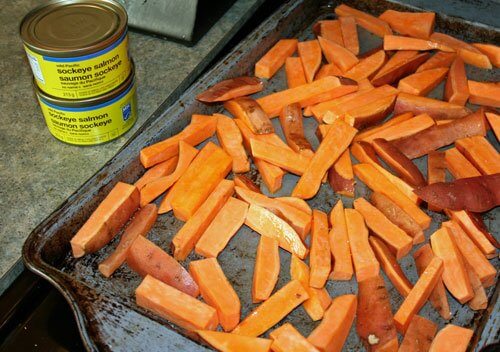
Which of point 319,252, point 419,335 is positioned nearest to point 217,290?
point 319,252

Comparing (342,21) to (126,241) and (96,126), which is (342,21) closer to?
(96,126)

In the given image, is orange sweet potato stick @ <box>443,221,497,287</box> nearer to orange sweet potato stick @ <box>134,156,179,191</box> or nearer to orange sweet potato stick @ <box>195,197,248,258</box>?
orange sweet potato stick @ <box>195,197,248,258</box>

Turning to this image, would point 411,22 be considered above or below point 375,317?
above

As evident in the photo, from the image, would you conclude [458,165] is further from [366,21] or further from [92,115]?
[92,115]

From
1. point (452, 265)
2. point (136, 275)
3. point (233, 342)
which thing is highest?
point (452, 265)

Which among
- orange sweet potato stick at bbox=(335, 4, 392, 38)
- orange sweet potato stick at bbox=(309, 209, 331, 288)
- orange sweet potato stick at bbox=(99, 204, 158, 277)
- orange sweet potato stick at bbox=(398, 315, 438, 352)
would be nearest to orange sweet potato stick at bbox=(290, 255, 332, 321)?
orange sweet potato stick at bbox=(309, 209, 331, 288)

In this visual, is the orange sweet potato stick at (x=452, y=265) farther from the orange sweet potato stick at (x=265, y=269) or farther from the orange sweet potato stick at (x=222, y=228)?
the orange sweet potato stick at (x=222, y=228)
